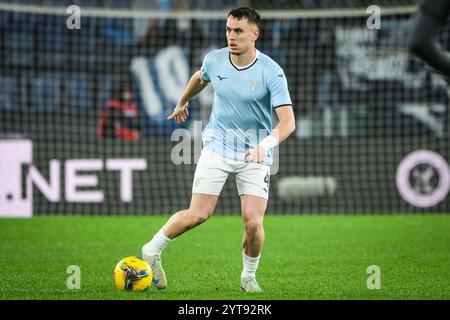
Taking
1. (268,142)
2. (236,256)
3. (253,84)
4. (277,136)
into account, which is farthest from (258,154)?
(236,256)

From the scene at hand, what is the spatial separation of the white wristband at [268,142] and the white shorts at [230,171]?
567 millimetres

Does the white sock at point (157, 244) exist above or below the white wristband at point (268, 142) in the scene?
below

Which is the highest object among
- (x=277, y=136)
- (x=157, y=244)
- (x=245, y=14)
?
(x=245, y=14)

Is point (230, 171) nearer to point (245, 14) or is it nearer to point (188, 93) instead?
point (188, 93)

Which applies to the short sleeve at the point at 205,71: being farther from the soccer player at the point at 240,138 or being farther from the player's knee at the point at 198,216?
the player's knee at the point at 198,216

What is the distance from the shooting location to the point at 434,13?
524 centimetres

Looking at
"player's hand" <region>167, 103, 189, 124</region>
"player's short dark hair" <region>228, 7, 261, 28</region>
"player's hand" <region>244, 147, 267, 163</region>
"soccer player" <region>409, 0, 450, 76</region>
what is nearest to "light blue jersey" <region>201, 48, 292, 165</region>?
"player's short dark hair" <region>228, 7, 261, 28</region>

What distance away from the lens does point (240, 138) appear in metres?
7.97

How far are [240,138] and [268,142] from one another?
0.68 metres

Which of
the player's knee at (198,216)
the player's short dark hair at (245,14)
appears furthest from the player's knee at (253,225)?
the player's short dark hair at (245,14)

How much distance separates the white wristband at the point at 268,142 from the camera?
7.25 m
